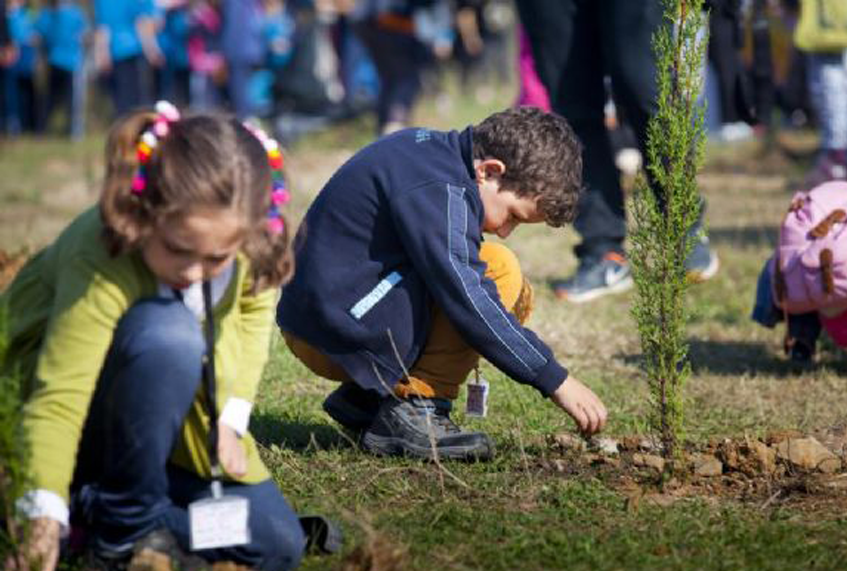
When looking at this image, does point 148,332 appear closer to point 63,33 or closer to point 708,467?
point 708,467

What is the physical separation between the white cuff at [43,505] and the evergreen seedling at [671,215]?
1465mm

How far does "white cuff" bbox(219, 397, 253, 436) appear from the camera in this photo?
3.16 m

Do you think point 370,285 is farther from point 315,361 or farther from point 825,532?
point 825,532

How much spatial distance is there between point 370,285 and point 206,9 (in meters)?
14.3

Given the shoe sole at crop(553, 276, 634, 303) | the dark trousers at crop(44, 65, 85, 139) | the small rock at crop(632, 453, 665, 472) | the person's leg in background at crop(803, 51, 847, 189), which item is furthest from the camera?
the dark trousers at crop(44, 65, 85, 139)

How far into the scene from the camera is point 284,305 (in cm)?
415

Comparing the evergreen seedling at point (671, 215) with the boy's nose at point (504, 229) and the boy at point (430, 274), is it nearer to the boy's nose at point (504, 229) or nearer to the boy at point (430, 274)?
the boy at point (430, 274)

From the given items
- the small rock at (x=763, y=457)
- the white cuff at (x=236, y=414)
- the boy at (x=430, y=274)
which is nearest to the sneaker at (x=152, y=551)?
the white cuff at (x=236, y=414)

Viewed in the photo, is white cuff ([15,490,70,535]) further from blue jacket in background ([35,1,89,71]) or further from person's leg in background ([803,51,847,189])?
blue jacket in background ([35,1,89,71])

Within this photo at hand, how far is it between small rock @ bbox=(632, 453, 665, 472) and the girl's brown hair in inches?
53.3

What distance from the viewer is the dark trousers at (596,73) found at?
594cm

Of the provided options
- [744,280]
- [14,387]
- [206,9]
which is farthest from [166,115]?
[206,9]

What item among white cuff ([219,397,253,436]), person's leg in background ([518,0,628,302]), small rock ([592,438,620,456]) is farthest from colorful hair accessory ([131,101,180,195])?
person's leg in background ([518,0,628,302])

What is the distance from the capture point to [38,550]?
2889mm
